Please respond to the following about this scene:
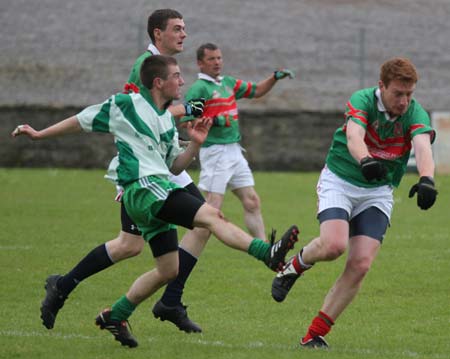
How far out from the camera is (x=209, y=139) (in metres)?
11.2

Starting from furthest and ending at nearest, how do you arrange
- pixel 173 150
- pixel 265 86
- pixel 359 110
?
pixel 265 86 < pixel 173 150 < pixel 359 110

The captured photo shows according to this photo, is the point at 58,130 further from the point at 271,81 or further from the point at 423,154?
the point at 271,81

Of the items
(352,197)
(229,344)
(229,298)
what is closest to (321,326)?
(229,344)

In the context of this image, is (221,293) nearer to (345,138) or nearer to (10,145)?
(345,138)

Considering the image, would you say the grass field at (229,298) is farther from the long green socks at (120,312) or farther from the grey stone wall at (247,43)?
the grey stone wall at (247,43)

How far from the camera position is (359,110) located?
6520mm

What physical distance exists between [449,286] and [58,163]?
41.9 feet

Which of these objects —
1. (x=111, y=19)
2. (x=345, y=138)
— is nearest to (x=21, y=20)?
(x=111, y=19)

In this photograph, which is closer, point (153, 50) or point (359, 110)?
point (359, 110)

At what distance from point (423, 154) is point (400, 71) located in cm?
53

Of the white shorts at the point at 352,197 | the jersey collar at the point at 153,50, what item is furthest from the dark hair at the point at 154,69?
the white shorts at the point at 352,197

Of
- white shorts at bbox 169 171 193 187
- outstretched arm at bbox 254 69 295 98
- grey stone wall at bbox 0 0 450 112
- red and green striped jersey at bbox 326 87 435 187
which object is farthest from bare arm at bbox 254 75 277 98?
grey stone wall at bbox 0 0 450 112

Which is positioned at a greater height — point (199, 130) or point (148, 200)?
point (199, 130)

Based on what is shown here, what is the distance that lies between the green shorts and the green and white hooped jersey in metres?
0.06
